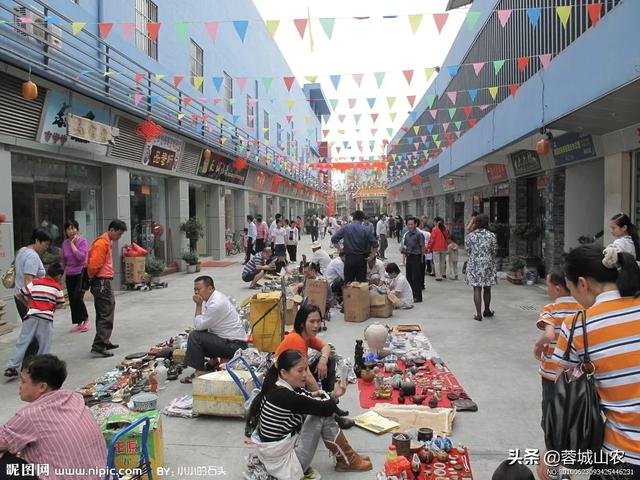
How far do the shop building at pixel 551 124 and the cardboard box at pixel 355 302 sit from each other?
168 inches

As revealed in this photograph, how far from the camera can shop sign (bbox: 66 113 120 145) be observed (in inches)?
365

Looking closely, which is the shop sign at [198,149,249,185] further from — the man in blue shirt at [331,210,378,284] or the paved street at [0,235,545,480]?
the man in blue shirt at [331,210,378,284]

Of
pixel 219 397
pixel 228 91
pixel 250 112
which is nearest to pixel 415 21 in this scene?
pixel 219 397

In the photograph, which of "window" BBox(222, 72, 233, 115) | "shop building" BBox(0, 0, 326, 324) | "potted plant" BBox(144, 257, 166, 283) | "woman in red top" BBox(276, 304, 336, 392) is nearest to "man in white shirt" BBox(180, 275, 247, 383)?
"woman in red top" BBox(276, 304, 336, 392)

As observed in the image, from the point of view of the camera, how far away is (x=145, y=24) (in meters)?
12.8

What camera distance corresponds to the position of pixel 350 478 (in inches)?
143

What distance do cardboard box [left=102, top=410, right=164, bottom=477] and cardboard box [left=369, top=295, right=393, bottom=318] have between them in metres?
5.93

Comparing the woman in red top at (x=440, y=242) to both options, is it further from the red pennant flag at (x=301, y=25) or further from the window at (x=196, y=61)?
the window at (x=196, y=61)

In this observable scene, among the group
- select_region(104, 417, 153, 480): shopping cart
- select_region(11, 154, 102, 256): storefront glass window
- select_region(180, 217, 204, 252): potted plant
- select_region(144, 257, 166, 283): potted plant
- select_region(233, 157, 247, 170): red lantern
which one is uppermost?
select_region(233, 157, 247, 170): red lantern

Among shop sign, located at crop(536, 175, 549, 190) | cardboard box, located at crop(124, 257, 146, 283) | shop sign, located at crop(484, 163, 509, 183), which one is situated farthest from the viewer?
shop sign, located at crop(484, 163, 509, 183)

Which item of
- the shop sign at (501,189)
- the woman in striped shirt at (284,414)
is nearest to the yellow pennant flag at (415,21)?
the woman in striped shirt at (284,414)

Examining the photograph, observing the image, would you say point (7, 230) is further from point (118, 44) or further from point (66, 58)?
point (118, 44)

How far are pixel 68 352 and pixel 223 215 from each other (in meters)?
13.8

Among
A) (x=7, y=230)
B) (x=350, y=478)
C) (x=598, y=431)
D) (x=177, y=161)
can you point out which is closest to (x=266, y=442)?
(x=350, y=478)
